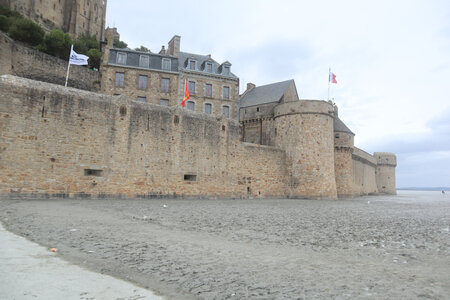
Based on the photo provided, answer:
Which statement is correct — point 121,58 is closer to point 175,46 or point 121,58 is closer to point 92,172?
point 175,46

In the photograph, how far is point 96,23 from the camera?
61.1 metres

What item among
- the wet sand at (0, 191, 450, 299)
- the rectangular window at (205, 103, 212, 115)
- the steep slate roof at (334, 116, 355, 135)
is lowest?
the wet sand at (0, 191, 450, 299)

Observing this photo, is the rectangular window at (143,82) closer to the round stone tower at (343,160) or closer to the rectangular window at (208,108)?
the rectangular window at (208,108)

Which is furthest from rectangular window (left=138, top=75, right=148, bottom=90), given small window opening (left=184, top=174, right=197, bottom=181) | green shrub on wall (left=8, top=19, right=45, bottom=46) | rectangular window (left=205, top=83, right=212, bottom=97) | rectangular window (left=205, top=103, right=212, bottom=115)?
green shrub on wall (left=8, top=19, right=45, bottom=46)

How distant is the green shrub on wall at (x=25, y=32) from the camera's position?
33094 mm

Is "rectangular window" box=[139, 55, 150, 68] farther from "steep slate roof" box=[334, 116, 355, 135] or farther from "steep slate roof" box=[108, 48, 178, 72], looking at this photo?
"steep slate roof" box=[334, 116, 355, 135]

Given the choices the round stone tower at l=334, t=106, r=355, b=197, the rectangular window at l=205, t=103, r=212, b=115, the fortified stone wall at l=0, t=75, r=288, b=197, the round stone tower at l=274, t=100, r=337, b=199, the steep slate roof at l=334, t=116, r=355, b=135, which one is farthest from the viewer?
the steep slate roof at l=334, t=116, r=355, b=135

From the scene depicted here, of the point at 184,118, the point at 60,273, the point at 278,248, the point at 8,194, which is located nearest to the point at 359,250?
the point at 278,248

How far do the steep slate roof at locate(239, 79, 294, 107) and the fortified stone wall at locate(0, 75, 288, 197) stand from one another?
1019cm

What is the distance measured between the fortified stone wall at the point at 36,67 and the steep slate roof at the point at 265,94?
49.3 feet

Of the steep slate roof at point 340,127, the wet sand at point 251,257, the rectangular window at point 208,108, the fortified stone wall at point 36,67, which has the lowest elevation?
the wet sand at point 251,257

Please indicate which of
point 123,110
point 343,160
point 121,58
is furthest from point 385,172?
point 123,110

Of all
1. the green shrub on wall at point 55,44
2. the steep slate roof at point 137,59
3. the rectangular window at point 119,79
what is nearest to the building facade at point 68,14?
the green shrub on wall at point 55,44

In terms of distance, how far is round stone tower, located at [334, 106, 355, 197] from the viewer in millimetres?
29953
